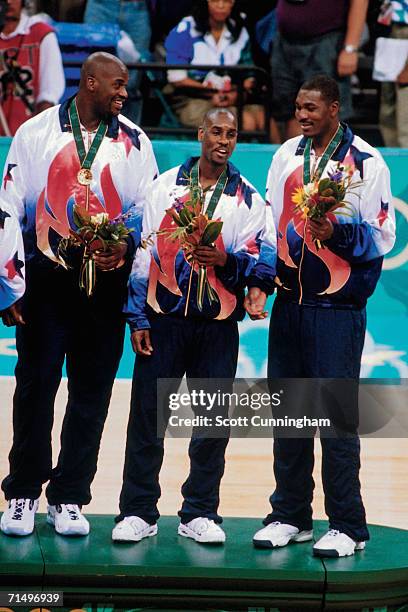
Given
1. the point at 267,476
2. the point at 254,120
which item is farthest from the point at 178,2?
the point at 267,476

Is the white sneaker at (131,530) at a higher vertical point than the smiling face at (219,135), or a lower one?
lower

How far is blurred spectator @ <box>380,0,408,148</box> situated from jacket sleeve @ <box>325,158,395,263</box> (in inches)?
163

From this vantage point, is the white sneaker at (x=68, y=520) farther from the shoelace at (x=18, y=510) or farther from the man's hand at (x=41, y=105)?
the man's hand at (x=41, y=105)

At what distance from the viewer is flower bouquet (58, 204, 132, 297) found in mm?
5535

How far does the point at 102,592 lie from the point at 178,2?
209 inches

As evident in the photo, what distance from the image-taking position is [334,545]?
5637 millimetres

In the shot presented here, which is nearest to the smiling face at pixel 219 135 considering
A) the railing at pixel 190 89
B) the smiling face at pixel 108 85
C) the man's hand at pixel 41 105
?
the smiling face at pixel 108 85

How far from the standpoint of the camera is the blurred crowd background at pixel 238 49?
9.34 metres

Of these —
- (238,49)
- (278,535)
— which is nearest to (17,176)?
(278,535)

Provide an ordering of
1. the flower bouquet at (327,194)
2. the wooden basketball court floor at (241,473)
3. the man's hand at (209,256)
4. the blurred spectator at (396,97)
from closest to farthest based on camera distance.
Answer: the flower bouquet at (327,194) → the man's hand at (209,256) → the wooden basketball court floor at (241,473) → the blurred spectator at (396,97)

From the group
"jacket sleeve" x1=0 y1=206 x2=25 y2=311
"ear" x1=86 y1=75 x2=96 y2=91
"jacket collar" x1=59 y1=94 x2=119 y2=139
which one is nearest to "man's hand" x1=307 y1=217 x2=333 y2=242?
"jacket collar" x1=59 y1=94 x2=119 y2=139

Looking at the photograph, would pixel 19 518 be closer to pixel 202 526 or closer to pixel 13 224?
pixel 202 526

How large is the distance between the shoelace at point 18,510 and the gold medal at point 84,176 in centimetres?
132

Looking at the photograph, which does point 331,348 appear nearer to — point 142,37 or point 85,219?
point 85,219
